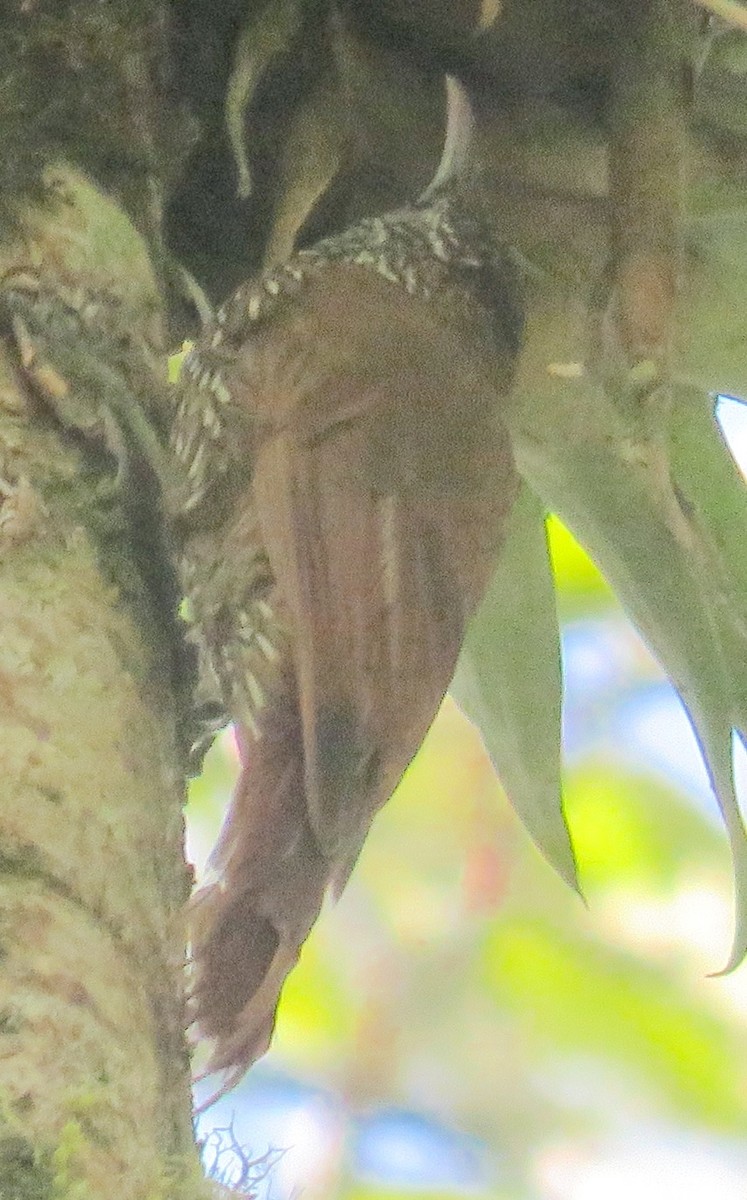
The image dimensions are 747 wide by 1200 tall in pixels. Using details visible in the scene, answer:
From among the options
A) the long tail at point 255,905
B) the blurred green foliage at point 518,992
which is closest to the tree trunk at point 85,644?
the long tail at point 255,905

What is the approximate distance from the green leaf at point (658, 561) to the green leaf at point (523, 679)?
100 millimetres

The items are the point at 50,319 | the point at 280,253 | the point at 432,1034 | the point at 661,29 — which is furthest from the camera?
the point at 432,1034

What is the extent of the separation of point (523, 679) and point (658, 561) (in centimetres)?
18

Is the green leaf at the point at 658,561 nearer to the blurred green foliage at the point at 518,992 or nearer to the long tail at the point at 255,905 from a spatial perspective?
the long tail at the point at 255,905

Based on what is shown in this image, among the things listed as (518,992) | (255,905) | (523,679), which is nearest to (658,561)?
(523,679)

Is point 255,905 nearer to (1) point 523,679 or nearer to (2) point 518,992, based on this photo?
(1) point 523,679

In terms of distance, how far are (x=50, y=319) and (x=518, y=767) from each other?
49 cm

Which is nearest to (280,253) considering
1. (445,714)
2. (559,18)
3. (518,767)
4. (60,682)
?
(559,18)

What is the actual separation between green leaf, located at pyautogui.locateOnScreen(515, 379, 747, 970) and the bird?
2.2 inches

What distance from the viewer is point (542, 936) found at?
2121 mm

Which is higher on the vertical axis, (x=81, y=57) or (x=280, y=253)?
(x=81, y=57)

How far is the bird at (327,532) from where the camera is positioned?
2.68 ft

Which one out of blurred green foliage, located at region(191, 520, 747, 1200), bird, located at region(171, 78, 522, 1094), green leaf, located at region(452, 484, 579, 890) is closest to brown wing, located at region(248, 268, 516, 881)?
bird, located at region(171, 78, 522, 1094)

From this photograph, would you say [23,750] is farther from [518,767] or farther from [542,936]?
[542,936]
